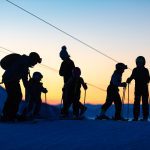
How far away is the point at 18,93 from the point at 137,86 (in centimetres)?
356

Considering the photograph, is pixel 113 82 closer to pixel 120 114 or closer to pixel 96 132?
pixel 120 114

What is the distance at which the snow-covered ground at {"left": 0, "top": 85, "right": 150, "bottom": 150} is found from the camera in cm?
692

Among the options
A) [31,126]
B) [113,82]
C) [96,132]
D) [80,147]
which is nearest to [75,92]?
[113,82]

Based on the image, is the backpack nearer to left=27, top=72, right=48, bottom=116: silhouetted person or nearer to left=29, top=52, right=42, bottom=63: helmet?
left=29, top=52, right=42, bottom=63: helmet

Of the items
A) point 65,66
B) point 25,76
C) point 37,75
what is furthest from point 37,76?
point 25,76

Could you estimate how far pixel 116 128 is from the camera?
9.17 metres

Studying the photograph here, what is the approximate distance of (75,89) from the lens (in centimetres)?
1277

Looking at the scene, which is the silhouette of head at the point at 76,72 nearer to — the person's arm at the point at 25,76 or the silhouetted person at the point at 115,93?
the silhouetted person at the point at 115,93

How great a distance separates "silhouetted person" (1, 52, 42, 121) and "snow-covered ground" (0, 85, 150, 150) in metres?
1.36

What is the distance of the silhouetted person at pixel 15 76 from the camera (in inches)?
427

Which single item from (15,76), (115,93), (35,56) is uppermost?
(35,56)

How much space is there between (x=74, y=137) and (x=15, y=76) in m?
3.48

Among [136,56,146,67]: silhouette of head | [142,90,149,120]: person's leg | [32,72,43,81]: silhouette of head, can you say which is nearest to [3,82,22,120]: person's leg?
[32,72,43,81]: silhouette of head

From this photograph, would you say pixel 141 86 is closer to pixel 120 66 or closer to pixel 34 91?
pixel 120 66
